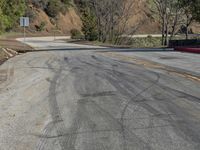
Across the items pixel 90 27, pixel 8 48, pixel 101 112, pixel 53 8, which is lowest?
pixel 8 48

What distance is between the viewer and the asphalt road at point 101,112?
274 inches

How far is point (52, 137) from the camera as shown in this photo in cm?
729

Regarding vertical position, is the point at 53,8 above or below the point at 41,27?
above

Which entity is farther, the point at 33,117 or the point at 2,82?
the point at 2,82

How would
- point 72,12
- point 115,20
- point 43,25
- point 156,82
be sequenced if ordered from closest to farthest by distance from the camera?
point 156,82 < point 115,20 < point 43,25 < point 72,12

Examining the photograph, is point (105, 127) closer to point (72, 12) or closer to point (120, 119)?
point (120, 119)

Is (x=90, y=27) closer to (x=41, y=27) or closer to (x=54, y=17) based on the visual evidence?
(x=41, y=27)

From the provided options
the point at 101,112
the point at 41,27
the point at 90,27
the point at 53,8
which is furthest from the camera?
the point at 53,8

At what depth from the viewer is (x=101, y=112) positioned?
9156 millimetres

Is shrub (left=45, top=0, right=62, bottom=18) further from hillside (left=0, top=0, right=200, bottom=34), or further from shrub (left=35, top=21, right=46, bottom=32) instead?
shrub (left=35, top=21, right=46, bottom=32)

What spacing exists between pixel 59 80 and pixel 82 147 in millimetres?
8022

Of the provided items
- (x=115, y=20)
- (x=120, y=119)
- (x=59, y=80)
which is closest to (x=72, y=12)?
(x=115, y=20)

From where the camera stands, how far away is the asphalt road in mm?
6957

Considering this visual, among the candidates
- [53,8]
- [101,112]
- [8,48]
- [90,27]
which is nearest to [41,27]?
[53,8]
